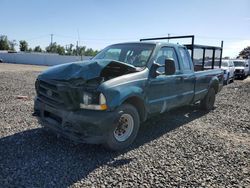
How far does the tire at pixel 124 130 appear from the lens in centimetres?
410

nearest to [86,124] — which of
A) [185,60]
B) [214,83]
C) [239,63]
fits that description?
[185,60]

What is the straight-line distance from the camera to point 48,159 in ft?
12.6

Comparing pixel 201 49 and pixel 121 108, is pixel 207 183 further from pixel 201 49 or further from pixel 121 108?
pixel 201 49

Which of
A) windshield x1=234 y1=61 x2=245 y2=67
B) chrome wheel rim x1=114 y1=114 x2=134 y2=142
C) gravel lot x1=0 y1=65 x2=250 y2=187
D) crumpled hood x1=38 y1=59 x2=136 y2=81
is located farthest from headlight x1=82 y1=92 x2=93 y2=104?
windshield x1=234 y1=61 x2=245 y2=67

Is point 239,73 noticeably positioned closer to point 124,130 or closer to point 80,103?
point 124,130

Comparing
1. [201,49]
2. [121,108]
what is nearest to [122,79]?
[121,108]

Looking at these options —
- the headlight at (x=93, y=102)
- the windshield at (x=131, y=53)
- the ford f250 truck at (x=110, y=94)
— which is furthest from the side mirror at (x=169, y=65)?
the headlight at (x=93, y=102)

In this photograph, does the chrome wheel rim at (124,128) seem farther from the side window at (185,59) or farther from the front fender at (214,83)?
the front fender at (214,83)

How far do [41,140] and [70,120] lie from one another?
45.9 inches

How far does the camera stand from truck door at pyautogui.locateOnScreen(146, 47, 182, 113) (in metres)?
4.82

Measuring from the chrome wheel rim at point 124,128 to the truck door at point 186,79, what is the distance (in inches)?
73.9

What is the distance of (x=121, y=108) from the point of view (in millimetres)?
4098

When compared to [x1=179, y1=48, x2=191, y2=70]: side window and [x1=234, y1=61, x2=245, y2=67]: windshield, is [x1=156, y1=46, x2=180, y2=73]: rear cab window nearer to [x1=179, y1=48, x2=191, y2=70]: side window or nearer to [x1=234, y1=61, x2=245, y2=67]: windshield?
[x1=179, y1=48, x2=191, y2=70]: side window

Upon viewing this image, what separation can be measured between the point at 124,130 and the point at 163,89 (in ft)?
4.27
